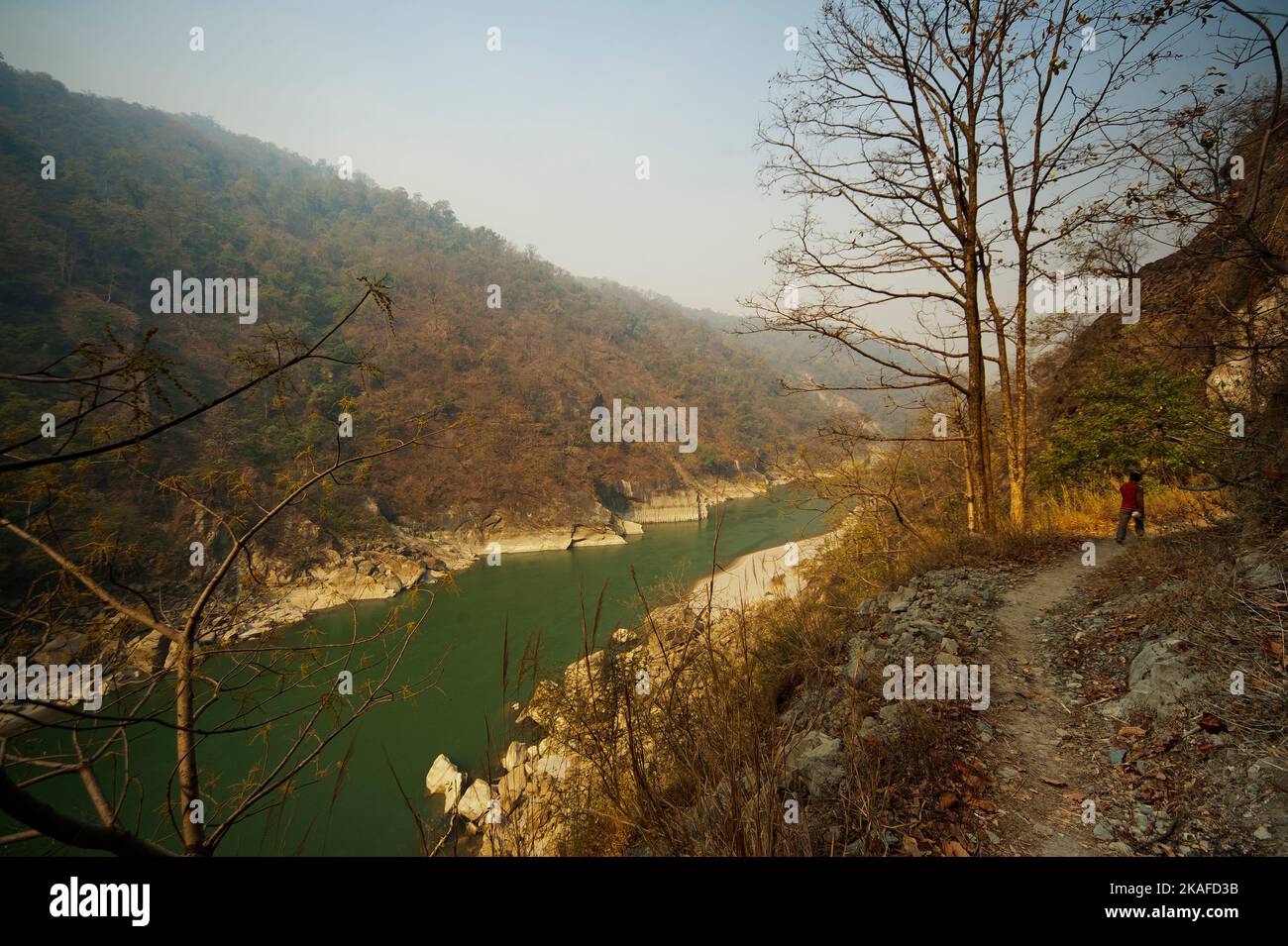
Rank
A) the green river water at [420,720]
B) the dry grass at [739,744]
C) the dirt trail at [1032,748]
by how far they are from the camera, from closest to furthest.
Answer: the dry grass at [739,744] → the dirt trail at [1032,748] → the green river water at [420,720]

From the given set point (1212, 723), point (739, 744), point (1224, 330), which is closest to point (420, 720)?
point (739, 744)

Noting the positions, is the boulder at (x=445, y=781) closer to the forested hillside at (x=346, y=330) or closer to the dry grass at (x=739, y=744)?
the dry grass at (x=739, y=744)

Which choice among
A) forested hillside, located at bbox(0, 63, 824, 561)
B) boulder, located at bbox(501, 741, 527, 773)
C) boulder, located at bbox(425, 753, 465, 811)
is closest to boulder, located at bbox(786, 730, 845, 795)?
forested hillside, located at bbox(0, 63, 824, 561)

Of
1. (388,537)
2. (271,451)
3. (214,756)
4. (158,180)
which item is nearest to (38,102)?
(158,180)

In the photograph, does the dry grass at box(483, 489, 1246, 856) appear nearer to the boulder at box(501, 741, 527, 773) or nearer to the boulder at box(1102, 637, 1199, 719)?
the boulder at box(1102, 637, 1199, 719)

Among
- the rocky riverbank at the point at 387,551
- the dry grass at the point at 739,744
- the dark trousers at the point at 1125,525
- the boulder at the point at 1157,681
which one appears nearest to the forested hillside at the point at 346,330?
the rocky riverbank at the point at 387,551
